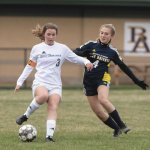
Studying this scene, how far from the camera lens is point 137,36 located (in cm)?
2836

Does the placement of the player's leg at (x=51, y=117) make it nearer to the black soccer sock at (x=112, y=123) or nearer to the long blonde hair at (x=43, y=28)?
the long blonde hair at (x=43, y=28)

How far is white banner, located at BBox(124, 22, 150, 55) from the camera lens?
93.0 ft

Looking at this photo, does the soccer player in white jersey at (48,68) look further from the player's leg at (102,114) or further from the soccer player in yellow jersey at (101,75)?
the player's leg at (102,114)

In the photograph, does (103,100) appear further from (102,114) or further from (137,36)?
(137,36)

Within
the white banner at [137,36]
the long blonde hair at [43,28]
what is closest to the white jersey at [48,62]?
the long blonde hair at [43,28]

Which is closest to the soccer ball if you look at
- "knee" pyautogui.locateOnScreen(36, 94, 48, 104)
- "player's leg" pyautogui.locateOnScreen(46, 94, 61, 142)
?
"player's leg" pyautogui.locateOnScreen(46, 94, 61, 142)

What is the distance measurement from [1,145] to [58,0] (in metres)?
18.5

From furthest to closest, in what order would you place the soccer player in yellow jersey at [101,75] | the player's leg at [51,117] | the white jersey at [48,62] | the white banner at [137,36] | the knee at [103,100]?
the white banner at [137,36]
the soccer player in yellow jersey at [101,75]
the knee at [103,100]
the white jersey at [48,62]
the player's leg at [51,117]

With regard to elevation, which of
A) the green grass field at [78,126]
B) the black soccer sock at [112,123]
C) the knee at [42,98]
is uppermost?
the knee at [42,98]

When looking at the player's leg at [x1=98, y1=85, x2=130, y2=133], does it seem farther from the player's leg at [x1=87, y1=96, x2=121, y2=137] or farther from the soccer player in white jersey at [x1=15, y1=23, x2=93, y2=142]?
the soccer player in white jersey at [x1=15, y1=23, x2=93, y2=142]

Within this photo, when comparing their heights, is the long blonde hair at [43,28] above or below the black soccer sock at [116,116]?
above

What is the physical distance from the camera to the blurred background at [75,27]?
2695 centimetres

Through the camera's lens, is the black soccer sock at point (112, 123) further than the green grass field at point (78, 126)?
Yes

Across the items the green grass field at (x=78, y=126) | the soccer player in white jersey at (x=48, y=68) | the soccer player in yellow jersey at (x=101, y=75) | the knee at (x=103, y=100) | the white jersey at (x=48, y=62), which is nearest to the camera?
the green grass field at (x=78, y=126)
